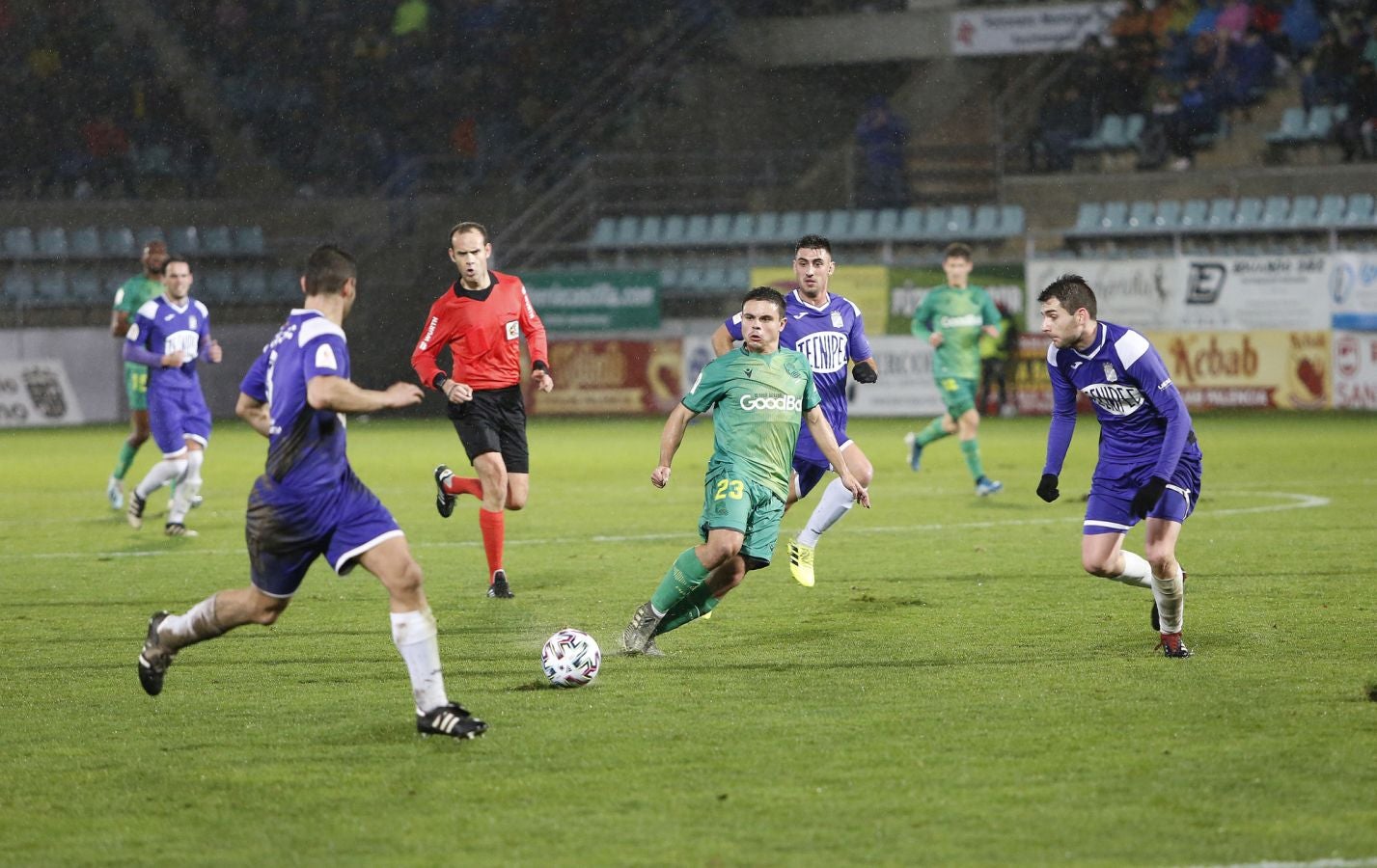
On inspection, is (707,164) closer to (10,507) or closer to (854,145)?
(854,145)

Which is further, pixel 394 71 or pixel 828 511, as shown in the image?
pixel 394 71

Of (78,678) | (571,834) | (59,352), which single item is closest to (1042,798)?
(571,834)

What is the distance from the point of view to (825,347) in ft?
36.3

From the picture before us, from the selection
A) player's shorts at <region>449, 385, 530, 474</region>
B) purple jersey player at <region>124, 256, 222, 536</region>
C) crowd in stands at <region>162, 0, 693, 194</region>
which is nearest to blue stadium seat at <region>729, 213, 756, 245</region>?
crowd in stands at <region>162, 0, 693, 194</region>

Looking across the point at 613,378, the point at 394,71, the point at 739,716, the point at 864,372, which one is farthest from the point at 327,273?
the point at 394,71

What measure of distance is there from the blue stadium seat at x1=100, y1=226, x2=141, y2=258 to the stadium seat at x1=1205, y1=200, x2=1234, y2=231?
20.7 meters

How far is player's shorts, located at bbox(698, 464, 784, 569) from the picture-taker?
311 inches

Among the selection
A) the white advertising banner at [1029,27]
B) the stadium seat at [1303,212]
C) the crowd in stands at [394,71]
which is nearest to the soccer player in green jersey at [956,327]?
the stadium seat at [1303,212]

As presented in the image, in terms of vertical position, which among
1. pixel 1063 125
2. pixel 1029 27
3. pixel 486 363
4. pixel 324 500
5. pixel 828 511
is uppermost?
pixel 1029 27

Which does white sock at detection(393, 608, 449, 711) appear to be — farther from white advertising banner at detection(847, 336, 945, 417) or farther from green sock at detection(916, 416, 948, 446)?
white advertising banner at detection(847, 336, 945, 417)

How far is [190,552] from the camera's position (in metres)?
12.8

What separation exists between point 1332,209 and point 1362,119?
2.10 meters

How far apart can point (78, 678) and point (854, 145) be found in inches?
1126

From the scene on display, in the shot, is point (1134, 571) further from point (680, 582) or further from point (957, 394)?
point (957, 394)
